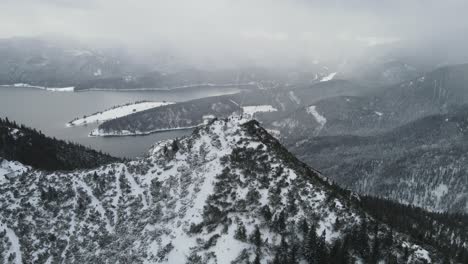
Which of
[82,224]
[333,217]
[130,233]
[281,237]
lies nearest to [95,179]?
[82,224]

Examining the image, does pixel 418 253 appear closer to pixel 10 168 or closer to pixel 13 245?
pixel 13 245

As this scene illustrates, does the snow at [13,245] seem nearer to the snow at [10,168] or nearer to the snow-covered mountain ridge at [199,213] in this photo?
the snow-covered mountain ridge at [199,213]

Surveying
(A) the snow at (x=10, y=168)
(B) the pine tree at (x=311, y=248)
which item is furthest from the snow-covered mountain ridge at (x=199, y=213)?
(A) the snow at (x=10, y=168)

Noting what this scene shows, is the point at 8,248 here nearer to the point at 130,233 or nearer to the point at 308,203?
the point at 130,233

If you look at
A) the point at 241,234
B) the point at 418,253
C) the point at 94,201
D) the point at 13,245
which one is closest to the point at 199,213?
the point at 241,234

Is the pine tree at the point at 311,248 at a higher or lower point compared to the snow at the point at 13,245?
higher
